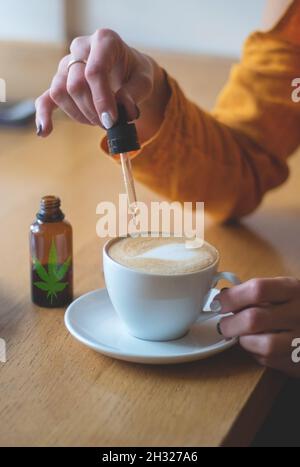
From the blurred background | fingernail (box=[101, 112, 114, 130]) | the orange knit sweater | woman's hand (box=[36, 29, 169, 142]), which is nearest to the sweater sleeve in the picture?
the orange knit sweater

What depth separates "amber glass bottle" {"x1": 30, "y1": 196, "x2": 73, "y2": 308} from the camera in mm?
830

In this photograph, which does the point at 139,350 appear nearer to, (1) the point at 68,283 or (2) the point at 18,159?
(1) the point at 68,283

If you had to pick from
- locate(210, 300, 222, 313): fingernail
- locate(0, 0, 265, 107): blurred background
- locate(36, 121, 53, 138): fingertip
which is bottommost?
locate(0, 0, 265, 107): blurred background

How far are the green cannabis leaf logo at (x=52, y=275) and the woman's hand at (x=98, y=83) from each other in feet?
0.48

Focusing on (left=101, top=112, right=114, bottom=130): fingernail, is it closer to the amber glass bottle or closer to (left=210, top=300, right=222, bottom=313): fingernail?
the amber glass bottle

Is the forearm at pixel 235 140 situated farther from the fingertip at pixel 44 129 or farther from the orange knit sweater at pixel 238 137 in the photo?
the fingertip at pixel 44 129

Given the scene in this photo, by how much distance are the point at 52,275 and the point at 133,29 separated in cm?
122

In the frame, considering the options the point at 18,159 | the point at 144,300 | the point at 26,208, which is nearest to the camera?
the point at 144,300

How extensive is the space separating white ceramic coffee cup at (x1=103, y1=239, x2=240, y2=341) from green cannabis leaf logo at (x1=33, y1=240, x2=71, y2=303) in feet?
0.33

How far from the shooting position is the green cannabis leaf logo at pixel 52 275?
0.83m

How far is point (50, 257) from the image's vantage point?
84 centimetres

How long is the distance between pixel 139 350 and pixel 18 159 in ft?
2.49

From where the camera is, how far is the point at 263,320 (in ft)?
2.37

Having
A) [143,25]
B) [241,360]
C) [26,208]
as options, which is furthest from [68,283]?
[143,25]
